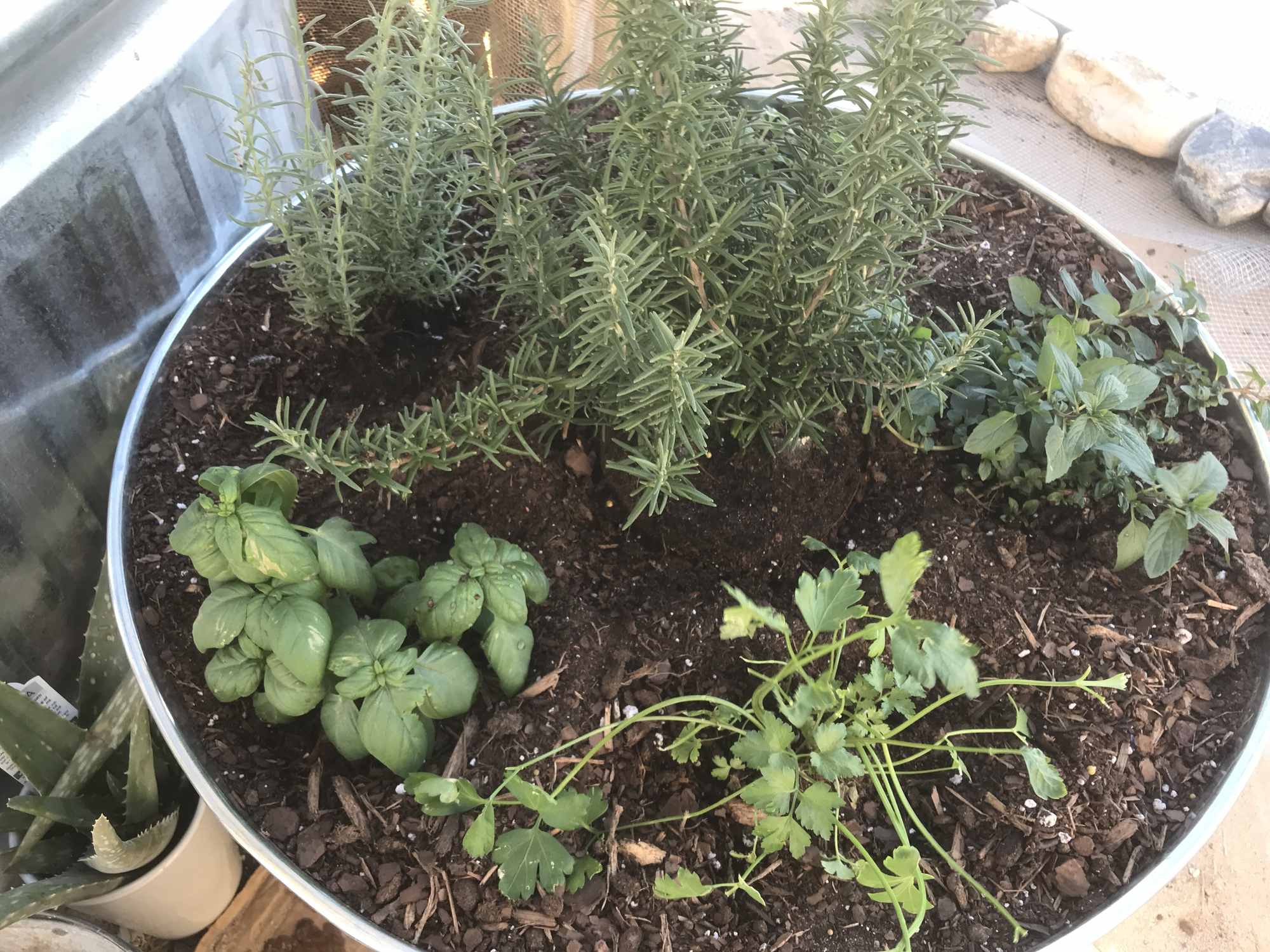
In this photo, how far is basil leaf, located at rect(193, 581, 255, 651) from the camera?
741 mm

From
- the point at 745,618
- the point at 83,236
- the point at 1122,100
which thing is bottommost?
the point at 1122,100

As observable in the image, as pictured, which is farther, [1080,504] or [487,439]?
[1080,504]

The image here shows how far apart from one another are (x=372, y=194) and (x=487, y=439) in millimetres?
252

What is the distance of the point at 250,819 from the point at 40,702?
308 mm

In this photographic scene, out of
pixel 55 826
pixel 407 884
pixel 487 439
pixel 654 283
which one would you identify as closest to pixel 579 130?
pixel 654 283

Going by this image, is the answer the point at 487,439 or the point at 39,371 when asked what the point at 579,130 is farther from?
the point at 39,371

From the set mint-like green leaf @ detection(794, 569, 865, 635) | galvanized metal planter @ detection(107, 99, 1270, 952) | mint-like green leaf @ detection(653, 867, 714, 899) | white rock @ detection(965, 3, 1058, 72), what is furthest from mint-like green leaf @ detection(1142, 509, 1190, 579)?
white rock @ detection(965, 3, 1058, 72)

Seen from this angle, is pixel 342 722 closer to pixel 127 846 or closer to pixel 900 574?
pixel 127 846

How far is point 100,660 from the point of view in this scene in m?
0.97

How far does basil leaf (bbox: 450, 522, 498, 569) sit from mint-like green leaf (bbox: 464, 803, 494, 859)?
194 mm

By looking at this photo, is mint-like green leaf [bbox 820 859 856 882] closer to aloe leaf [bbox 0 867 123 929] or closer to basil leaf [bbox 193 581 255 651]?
basil leaf [bbox 193 581 255 651]

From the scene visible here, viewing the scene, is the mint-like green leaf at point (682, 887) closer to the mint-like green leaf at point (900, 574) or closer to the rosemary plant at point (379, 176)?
the mint-like green leaf at point (900, 574)

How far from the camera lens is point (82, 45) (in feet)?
2.75

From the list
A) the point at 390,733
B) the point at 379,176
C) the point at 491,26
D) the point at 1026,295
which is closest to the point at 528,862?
the point at 390,733
